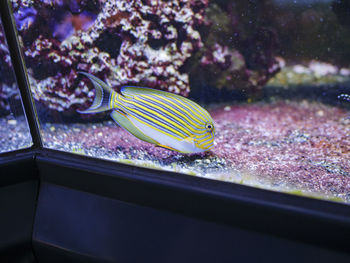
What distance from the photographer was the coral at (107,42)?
158 centimetres

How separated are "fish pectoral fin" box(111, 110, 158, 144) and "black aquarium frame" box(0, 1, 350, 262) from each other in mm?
227

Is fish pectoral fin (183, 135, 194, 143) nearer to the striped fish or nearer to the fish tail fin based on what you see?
the striped fish

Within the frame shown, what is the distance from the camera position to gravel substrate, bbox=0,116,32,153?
1.90 m

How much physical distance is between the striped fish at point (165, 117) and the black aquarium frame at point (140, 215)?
22cm

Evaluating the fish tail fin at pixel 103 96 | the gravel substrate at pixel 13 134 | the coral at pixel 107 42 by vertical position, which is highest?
the coral at pixel 107 42

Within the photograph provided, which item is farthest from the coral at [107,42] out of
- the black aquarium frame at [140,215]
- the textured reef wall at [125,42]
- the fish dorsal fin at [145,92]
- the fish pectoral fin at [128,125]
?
the fish pectoral fin at [128,125]

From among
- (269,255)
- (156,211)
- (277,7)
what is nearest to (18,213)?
(156,211)

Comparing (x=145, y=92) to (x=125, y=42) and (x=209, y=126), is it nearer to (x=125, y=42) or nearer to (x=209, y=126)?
(x=209, y=126)

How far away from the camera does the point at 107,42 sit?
64.0 inches

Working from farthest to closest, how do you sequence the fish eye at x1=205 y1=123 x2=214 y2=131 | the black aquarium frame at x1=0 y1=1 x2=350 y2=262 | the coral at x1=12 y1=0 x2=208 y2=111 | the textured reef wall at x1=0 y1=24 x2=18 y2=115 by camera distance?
the textured reef wall at x1=0 y1=24 x2=18 y2=115 < the coral at x1=12 y1=0 x2=208 y2=111 < the fish eye at x1=205 y1=123 x2=214 y2=131 < the black aquarium frame at x1=0 y1=1 x2=350 y2=262

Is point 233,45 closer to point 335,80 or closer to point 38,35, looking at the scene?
point 38,35

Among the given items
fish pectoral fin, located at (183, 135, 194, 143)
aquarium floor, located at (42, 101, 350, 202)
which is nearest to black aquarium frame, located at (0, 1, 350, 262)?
aquarium floor, located at (42, 101, 350, 202)

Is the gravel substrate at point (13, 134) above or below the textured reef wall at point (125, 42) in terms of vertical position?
below

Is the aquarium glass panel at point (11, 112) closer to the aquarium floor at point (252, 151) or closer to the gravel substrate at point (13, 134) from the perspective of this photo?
the gravel substrate at point (13, 134)
